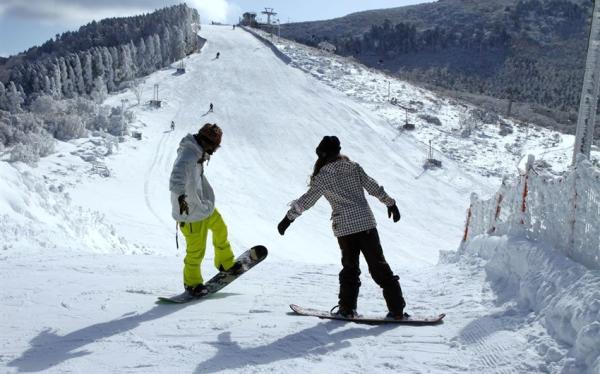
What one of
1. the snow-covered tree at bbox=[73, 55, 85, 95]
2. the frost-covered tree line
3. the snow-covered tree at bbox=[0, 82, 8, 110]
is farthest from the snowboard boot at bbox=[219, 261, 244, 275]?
the snow-covered tree at bbox=[73, 55, 85, 95]

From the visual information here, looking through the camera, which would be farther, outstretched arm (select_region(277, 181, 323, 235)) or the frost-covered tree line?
the frost-covered tree line

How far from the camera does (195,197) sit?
5320mm

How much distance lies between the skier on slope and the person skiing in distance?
3.48ft

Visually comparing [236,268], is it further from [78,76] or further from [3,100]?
[78,76]

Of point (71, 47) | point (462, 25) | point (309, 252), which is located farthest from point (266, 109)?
point (462, 25)

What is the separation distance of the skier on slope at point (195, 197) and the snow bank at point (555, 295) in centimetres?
280

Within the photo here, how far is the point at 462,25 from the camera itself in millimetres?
150500

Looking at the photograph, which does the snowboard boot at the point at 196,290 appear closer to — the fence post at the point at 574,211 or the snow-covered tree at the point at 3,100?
the fence post at the point at 574,211

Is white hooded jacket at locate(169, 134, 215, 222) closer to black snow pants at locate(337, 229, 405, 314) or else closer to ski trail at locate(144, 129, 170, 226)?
black snow pants at locate(337, 229, 405, 314)

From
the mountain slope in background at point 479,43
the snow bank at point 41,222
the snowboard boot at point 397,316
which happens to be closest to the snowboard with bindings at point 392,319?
the snowboard boot at point 397,316

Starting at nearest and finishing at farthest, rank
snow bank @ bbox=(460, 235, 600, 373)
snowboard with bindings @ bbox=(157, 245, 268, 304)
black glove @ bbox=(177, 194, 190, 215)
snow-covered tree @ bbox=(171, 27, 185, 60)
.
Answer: snow bank @ bbox=(460, 235, 600, 373) < black glove @ bbox=(177, 194, 190, 215) < snowboard with bindings @ bbox=(157, 245, 268, 304) < snow-covered tree @ bbox=(171, 27, 185, 60)

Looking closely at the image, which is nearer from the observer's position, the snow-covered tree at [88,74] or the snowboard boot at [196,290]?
the snowboard boot at [196,290]

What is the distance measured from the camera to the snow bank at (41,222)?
841 centimetres

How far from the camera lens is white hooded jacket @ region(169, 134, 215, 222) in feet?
16.8
